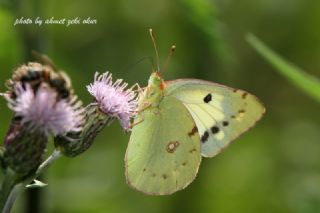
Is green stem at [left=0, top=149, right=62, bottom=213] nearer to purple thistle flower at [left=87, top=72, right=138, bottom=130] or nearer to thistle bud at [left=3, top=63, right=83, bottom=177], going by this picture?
thistle bud at [left=3, top=63, right=83, bottom=177]

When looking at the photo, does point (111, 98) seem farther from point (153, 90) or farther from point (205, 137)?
point (205, 137)

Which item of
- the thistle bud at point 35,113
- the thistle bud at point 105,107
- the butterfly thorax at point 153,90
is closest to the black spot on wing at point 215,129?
the butterfly thorax at point 153,90

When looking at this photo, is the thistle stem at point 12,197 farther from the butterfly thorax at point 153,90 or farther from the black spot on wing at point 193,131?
the black spot on wing at point 193,131

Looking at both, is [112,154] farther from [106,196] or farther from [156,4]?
[156,4]

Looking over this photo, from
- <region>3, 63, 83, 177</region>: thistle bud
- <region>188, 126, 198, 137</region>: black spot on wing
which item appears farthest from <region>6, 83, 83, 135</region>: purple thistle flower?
<region>188, 126, 198, 137</region>: black spot on wing

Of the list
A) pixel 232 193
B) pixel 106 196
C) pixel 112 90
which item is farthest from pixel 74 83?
pixel 112 90
